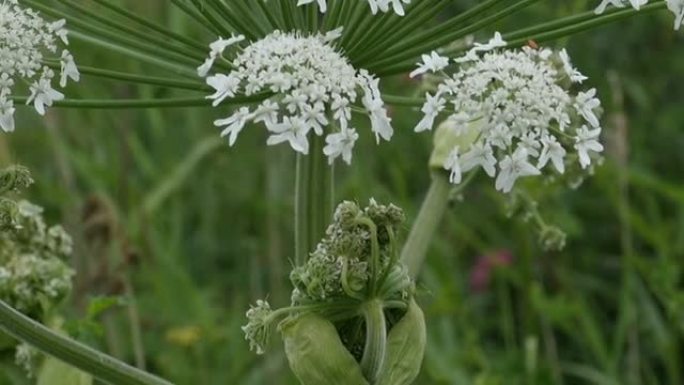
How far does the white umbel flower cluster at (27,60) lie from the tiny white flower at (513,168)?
2.28 ft

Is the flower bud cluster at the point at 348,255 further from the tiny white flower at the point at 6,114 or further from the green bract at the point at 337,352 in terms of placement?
the tiny white flower at the point at 6,114

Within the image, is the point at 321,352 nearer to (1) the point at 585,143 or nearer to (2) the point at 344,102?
(2) the point at 344,102

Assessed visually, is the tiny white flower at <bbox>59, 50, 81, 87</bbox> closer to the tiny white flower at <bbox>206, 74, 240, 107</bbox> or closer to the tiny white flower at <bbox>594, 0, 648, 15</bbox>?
the tiny white flower at <bbox>206, 74, 240, 107</bbox>

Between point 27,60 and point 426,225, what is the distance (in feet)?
2.90

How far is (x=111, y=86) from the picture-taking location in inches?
227

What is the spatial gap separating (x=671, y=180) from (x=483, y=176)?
82cm

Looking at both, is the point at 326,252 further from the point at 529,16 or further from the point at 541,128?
the point at 529,16

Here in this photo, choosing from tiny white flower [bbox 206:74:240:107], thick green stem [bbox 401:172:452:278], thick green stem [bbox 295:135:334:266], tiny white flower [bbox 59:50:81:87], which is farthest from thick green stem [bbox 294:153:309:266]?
tiny white flower [bbox 59:50:81:87]

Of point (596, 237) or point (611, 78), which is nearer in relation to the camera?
point (611, 78)

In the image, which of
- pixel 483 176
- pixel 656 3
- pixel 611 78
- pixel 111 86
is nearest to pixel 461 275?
pixel 483 176

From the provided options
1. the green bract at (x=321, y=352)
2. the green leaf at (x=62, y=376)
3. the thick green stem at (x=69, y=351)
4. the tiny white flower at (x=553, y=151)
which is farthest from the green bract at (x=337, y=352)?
the green leaf at (x=62, y=376)

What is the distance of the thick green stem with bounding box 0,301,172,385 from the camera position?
2.26 meters

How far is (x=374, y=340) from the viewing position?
7.42ft

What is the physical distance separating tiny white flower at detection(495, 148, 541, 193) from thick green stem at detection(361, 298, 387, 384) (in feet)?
0.87
